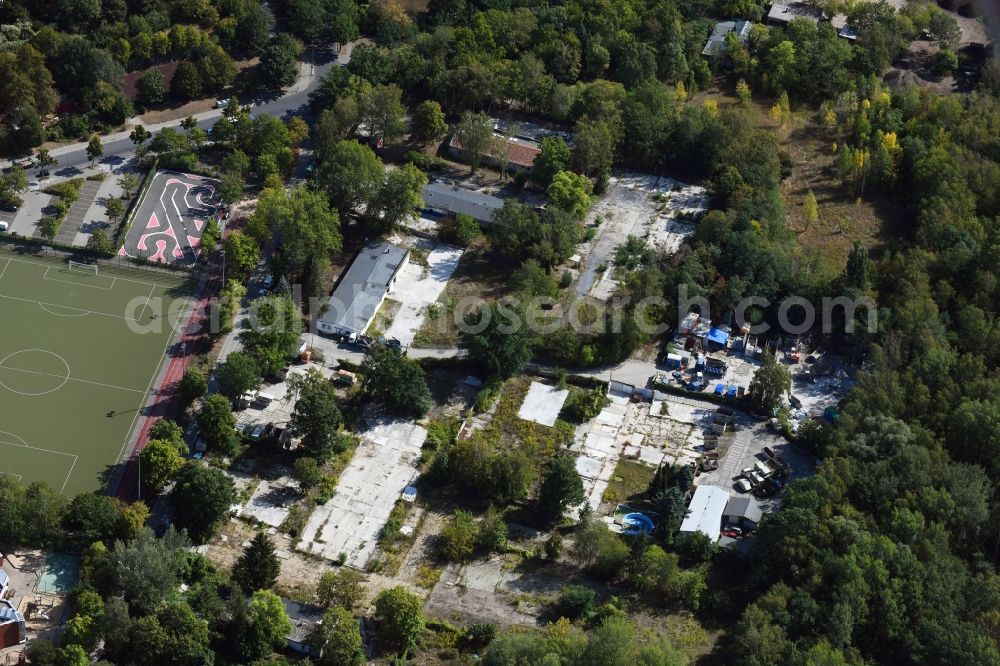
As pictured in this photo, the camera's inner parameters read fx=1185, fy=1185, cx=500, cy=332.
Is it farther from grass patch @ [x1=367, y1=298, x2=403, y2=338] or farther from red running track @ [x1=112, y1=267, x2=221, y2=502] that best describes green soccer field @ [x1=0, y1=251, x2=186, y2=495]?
grass patch @ [x1=367, y1=298, x2=403, y2=338]

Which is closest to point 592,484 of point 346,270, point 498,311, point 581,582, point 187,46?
point 581,582

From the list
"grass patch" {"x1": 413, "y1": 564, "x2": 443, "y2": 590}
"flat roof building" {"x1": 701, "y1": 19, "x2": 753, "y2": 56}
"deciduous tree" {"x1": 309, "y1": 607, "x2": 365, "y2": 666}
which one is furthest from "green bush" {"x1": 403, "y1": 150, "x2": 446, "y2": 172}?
"deciduous tree" {"x1": 309, "y1": 607, "x2": 365, "y2": 666}

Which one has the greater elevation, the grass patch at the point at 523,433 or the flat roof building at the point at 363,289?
the flat roof building at the point at 363,289

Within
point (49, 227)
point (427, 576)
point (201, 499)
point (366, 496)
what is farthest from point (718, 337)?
point (49, 227)

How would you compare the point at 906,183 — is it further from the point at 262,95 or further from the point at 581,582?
the point at 262,95

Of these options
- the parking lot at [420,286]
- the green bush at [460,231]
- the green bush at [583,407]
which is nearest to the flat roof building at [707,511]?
the green bush at [583,407]

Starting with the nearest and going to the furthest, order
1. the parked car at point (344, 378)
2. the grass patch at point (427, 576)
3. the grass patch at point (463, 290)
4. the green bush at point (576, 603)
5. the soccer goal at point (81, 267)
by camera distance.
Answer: the green bush at point (576, 603) → the grass patch at point (427, 576) → the parked car at point (344, 378) → the grass patch at point (463, 290) → the soccer goal at point (81, 267)

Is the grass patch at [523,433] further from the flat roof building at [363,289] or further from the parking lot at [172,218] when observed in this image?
the parking lot at [172,218]
